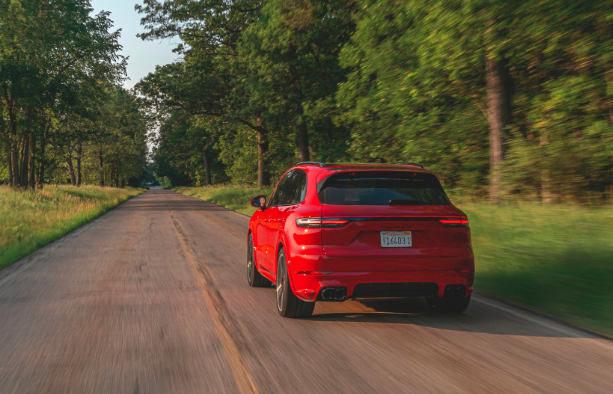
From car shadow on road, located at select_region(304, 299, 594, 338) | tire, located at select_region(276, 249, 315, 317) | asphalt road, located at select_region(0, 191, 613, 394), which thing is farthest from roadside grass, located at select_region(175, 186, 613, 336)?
Result: tire, located at select_region(276, 249, 315, 317)

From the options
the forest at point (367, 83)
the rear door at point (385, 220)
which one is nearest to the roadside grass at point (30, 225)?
the rear door at point (385, 220)

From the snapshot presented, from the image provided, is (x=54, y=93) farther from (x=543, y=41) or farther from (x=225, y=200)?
(x=543, y=41)

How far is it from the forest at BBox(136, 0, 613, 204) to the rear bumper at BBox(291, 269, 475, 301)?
6.65 m

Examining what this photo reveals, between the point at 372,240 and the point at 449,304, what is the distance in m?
1.43

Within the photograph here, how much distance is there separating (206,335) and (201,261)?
525cm

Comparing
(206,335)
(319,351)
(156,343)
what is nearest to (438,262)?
(319,351)

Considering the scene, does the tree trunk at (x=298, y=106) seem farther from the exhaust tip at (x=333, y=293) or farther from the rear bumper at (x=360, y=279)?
the exhaust tip at (x=333, y=293)

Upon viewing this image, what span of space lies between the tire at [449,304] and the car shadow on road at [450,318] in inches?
3.1

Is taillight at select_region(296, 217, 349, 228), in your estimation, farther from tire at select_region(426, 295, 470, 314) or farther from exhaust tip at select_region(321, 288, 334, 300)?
tire at select_region(426, 295, 470, 314)

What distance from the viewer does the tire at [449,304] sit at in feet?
19.5

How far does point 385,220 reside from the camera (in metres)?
5.32

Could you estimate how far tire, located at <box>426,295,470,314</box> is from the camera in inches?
234

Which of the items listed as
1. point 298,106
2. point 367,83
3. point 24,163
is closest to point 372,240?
point 367,83

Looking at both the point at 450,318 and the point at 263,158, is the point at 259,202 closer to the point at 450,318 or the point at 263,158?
the point at 450,318
